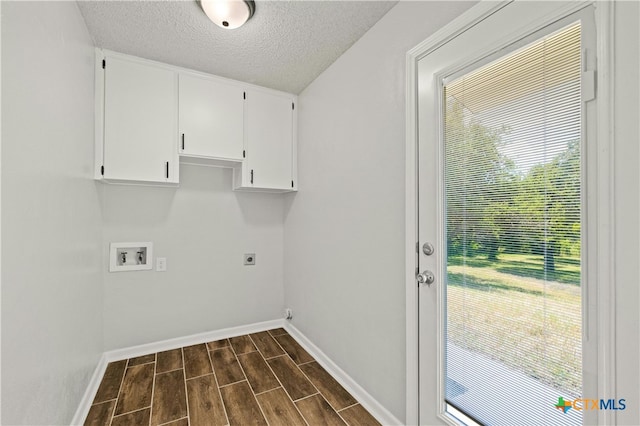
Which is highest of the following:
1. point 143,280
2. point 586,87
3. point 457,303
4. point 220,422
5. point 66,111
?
point 66,111

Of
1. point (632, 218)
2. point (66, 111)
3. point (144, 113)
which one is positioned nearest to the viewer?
point (632, 218)

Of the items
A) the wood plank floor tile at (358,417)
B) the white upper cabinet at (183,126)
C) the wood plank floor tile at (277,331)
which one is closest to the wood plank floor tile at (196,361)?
the wood plank floor tile at (277,331)

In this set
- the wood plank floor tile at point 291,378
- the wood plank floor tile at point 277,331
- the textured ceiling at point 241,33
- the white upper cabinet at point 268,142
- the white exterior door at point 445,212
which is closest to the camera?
the white exterior door at point 445,212

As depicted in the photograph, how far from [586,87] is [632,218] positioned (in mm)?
422

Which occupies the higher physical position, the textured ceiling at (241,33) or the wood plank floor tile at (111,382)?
the textured ceiling at (241,33)

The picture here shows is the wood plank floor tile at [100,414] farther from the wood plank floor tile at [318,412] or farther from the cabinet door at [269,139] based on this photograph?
the cabinet door at [269,139]

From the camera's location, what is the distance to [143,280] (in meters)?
2.46

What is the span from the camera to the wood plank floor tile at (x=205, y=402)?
167 cm

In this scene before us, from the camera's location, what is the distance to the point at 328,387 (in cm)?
198

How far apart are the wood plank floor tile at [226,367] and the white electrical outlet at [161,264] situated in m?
0.85

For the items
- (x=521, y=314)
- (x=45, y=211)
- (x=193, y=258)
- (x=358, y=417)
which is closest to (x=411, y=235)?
(x=521, y=314)

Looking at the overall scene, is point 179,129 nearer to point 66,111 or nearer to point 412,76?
point 66,111

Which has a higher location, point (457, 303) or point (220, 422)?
point (457, 303)

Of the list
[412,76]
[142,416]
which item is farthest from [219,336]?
[412,76]
